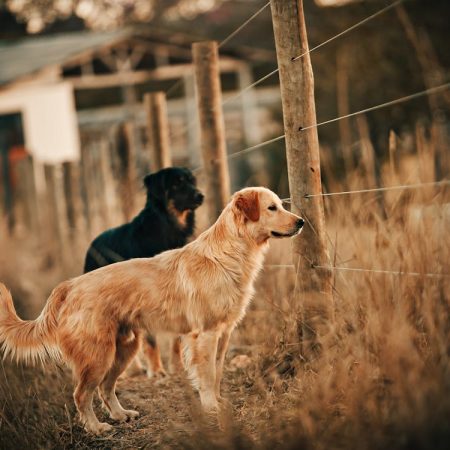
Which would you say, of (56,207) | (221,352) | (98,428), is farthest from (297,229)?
(56,207)

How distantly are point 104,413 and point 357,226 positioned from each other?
7.79 ft

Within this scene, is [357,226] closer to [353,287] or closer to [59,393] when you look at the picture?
[353,287]

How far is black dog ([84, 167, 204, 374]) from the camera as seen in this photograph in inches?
222

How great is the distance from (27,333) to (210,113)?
256 cm

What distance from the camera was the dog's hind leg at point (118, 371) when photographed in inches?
164

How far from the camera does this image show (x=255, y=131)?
73.8ft

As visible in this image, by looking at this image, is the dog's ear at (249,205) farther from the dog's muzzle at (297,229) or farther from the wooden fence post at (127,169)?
the wooden fence post at (127,169)

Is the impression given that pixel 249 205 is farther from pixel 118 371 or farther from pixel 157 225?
pixel 157 225

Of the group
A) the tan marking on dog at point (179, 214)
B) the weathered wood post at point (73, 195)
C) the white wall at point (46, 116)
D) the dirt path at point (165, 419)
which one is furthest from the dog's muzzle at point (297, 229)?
the white wall at point (46, 116)

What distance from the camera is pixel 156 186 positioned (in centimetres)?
576

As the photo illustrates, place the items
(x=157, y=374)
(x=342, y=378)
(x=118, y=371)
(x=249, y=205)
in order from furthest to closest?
1. (x=157, y=374)
2. (x=118, y=371)
3. (x=249, y=205)
4. (x=342, y=378)

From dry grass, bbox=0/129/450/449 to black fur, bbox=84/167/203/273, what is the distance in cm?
110

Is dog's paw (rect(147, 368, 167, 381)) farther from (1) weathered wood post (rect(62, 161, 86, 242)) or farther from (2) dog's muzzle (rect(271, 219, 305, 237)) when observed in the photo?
(1) weathered wood post (rect(62, 161, 86, 242))

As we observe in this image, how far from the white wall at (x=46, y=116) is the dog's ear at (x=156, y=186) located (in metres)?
15.9
